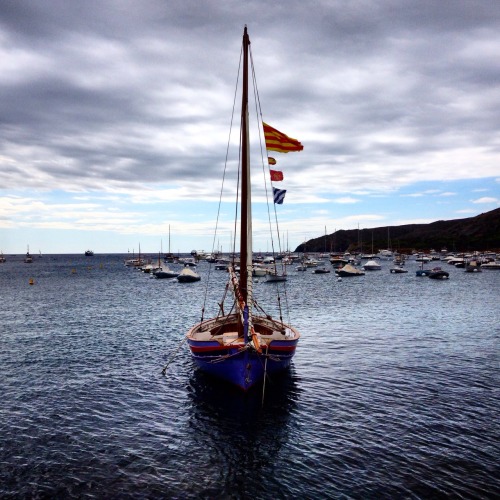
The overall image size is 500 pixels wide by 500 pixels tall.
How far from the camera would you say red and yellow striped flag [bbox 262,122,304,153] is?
2627 cm

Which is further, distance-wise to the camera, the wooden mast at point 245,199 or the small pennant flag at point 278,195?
the small pennant flag at point 278,195

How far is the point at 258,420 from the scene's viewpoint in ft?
69.3

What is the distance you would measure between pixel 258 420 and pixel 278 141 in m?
15.6

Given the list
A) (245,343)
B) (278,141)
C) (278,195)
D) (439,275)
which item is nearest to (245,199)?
(278,195)

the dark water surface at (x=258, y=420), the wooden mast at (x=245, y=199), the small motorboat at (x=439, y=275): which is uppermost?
the wooden mast at (x=245, y=199)

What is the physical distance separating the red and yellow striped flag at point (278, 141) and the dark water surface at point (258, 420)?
1399cm

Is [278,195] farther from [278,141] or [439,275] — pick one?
[439,275]

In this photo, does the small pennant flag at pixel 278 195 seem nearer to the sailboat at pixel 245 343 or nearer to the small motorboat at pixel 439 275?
the sailboat at pixel 245 343

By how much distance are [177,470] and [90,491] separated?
3.07 meters

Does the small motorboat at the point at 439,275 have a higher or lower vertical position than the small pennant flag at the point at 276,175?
lower

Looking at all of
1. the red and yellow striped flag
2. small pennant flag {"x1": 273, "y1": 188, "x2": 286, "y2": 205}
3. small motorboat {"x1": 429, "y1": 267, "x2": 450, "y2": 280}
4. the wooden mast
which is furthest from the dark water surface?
small motorboat {"x1": 429, "y1": 267, "x2": 450, "y2": 280}

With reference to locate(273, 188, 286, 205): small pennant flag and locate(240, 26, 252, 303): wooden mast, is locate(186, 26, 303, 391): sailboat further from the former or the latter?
locate(273, 188, 286, 205): small pennant flag

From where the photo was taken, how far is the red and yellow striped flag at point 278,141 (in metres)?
26.3

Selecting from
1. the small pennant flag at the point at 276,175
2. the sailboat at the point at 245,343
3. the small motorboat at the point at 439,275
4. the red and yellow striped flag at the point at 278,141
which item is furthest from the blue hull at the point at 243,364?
the small motorboat at the point at 439,275
